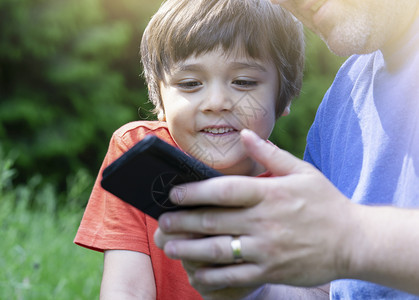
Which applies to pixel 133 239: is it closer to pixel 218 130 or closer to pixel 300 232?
pixel 218 130

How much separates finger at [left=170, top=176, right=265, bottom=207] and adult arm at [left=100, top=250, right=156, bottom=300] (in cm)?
81

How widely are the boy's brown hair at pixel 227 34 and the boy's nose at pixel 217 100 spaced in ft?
0.52

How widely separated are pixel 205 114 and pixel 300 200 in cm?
87

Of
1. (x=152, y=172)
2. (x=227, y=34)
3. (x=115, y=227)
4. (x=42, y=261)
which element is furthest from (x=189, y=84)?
(x=42, y=261)

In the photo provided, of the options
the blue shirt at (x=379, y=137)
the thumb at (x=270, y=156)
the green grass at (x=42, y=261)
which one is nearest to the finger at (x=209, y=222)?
the thumb at (x=270, y=156)

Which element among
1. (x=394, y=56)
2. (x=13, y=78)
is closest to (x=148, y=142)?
(x=394, y=56)

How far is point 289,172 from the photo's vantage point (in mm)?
1188

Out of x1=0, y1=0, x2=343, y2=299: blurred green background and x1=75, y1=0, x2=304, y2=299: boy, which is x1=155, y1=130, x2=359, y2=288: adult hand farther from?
x1=0, y1=0, x2=343, y2=299: blurred green background

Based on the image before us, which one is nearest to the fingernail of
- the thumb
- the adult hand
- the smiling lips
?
the adult hand

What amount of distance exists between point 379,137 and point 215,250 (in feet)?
2.47

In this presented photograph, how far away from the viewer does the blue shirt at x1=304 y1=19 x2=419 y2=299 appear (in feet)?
5.03

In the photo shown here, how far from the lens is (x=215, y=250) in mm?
1153

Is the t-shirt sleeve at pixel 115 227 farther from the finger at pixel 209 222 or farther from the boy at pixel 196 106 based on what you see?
the finger at pixel 209 222

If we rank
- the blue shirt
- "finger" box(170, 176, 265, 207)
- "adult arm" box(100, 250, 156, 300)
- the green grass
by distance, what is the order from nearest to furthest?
"finger" box(170, 176, 265, 207)
the blue shirt
"adult arm" box(100, 250, 156, 300)
the green grass
